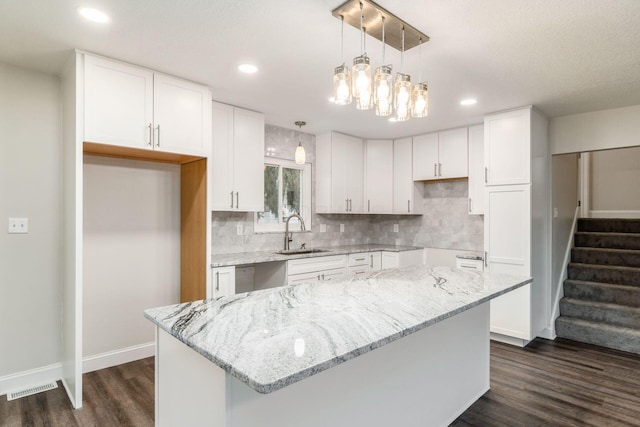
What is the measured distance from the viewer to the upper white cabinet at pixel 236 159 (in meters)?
3.44

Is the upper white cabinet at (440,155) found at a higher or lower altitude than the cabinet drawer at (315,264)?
higher

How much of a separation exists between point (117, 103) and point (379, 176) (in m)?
3.35

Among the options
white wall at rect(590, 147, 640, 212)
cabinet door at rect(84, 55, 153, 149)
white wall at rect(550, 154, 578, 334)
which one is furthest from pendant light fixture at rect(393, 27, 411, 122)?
white wall at rect(590, 147, 640, 212)

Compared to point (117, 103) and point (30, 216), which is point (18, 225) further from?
point (117, 103)

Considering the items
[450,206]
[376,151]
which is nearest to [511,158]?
[450,206]

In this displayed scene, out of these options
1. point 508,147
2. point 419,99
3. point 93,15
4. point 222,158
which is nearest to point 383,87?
point 419,99

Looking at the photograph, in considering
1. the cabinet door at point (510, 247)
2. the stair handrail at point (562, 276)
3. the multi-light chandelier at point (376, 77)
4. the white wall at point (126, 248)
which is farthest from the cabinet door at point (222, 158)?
the stair handrail at point (562, 276)

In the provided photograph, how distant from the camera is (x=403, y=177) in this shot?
4.91m

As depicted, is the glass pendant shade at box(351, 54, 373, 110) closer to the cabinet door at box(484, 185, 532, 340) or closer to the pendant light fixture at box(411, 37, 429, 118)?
the pendant light fixture at box(411, 37, 429, 118)

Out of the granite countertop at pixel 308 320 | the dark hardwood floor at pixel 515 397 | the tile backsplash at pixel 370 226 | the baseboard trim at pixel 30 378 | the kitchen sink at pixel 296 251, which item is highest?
the tile backsplash at pixel 370 226

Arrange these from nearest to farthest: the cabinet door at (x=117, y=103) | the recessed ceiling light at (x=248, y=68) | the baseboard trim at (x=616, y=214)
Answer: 1. the cabinet door at (x=117, y=103)
2. the recessed ceiling light at (x=248, y=68)
3. the baseboard trim at (x=616, y=214)

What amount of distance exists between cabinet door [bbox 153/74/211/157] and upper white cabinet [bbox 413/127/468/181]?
2843 mm

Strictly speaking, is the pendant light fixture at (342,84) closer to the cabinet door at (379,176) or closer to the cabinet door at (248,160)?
the cabinet door at (248,160)

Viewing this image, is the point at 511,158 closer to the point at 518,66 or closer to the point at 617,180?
the point at 518,66
